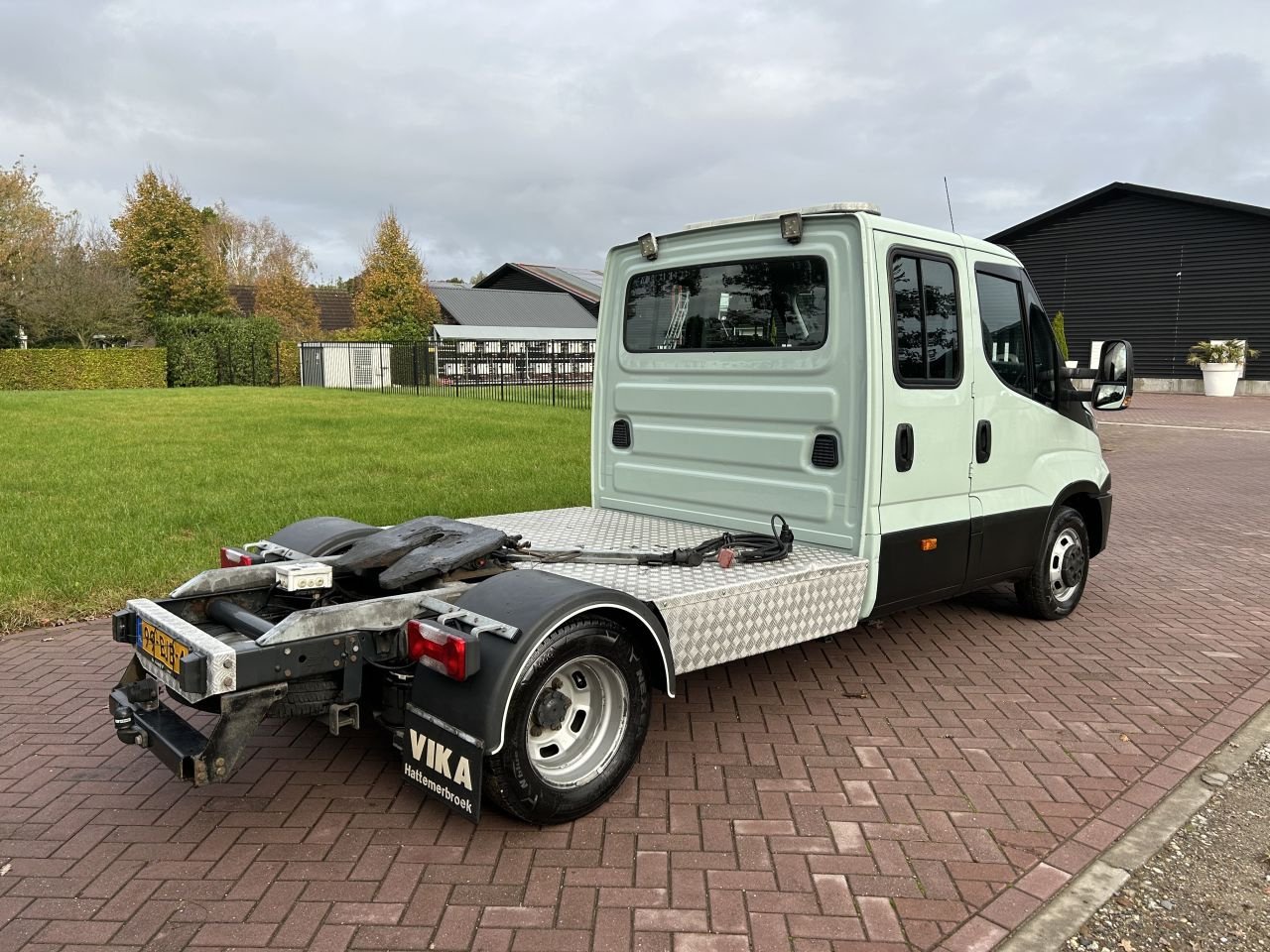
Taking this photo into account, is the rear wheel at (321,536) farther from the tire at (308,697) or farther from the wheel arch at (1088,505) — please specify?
the wheel arch at (1088,505)

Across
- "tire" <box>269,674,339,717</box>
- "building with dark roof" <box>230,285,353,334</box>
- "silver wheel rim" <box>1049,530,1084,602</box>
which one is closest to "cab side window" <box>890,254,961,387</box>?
"silver wheel rim" <box>1049,530,1084,602</box>

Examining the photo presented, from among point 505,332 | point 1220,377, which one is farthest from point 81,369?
point 1220,377

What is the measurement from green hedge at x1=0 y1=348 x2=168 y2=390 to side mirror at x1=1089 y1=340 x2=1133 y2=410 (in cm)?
3377

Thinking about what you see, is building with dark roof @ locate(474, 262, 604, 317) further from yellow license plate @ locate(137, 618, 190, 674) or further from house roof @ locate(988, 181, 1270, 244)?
yellow license plate @ locate(137, 618, 190, 674)

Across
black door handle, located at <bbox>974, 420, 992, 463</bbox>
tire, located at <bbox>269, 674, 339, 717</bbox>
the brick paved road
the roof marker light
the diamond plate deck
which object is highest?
the roof marker light

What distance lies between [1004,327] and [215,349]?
34738 mm

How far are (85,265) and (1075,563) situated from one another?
130 ft

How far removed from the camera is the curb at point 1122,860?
2.82 m

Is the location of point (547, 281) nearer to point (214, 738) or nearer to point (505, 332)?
point (505, 332)

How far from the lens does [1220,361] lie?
98.9 ft

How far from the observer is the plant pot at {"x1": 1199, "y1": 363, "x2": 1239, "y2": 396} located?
30.1 meters

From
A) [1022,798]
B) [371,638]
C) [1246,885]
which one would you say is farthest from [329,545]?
[1246,885]

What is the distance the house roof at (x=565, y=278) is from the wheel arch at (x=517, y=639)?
52.7 meters

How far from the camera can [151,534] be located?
7789mm
